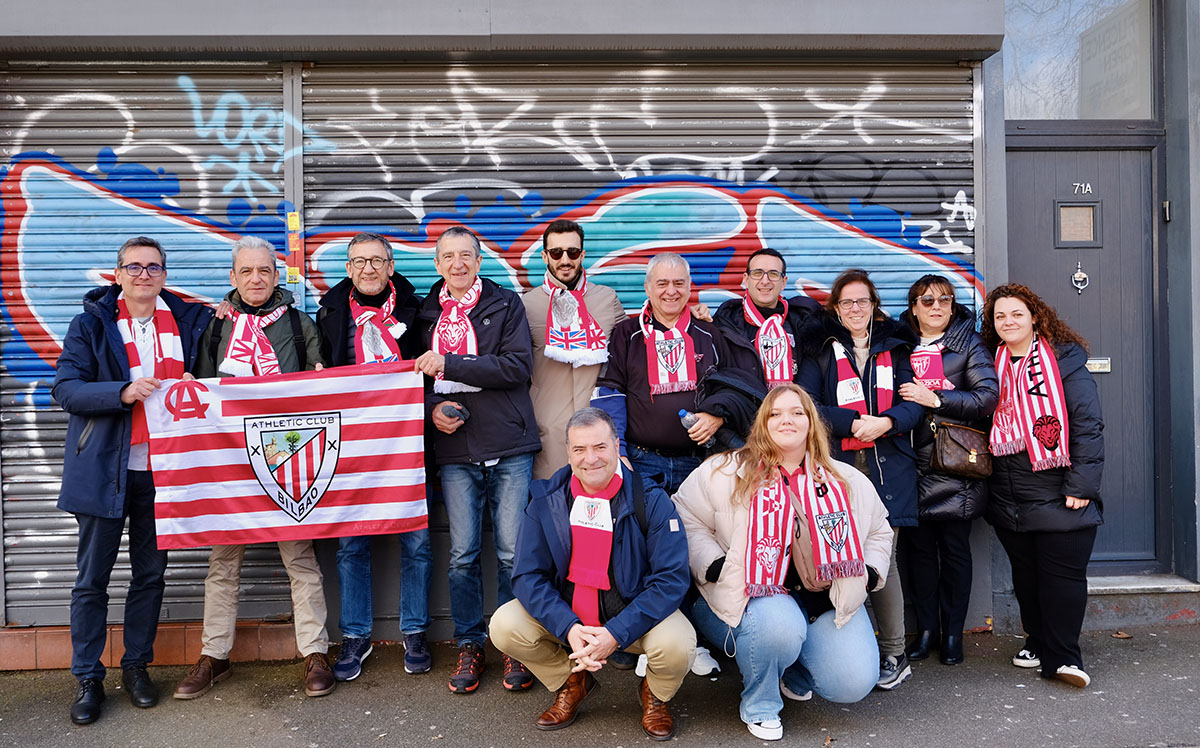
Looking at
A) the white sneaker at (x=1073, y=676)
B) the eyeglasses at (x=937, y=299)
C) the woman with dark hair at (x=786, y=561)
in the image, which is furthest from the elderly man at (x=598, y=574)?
the white sneaker at (x=1073, y=676)

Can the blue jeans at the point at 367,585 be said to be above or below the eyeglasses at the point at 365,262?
below

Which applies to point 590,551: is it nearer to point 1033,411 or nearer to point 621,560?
point 621,560

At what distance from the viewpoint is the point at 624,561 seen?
364cm

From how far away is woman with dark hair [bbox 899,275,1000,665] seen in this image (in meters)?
4.34

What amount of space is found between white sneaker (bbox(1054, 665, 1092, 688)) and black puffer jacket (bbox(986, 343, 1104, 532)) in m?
0.69

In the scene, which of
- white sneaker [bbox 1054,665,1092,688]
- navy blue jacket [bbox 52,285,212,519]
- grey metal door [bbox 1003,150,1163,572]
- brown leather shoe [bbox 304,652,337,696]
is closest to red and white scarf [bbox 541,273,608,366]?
brown leather shoe [bbox 304,652,337,696]

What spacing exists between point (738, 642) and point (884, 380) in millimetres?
1614

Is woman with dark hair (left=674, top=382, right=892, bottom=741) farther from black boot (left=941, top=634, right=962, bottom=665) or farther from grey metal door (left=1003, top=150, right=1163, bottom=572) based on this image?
grey metal door (left=1003, top=150, right=1163, bottom=572)

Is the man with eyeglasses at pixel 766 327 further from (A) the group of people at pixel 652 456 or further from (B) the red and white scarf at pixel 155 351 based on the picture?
(B) the red and white scarf at pixel 155 351

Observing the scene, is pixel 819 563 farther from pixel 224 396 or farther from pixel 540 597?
pixel 224 396

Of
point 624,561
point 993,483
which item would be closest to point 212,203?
point 624,561

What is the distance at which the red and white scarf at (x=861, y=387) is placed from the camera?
4336 mm

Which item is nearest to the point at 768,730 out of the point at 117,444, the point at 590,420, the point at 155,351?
the point at 590,420

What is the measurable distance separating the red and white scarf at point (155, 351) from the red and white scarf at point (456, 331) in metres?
1.32
